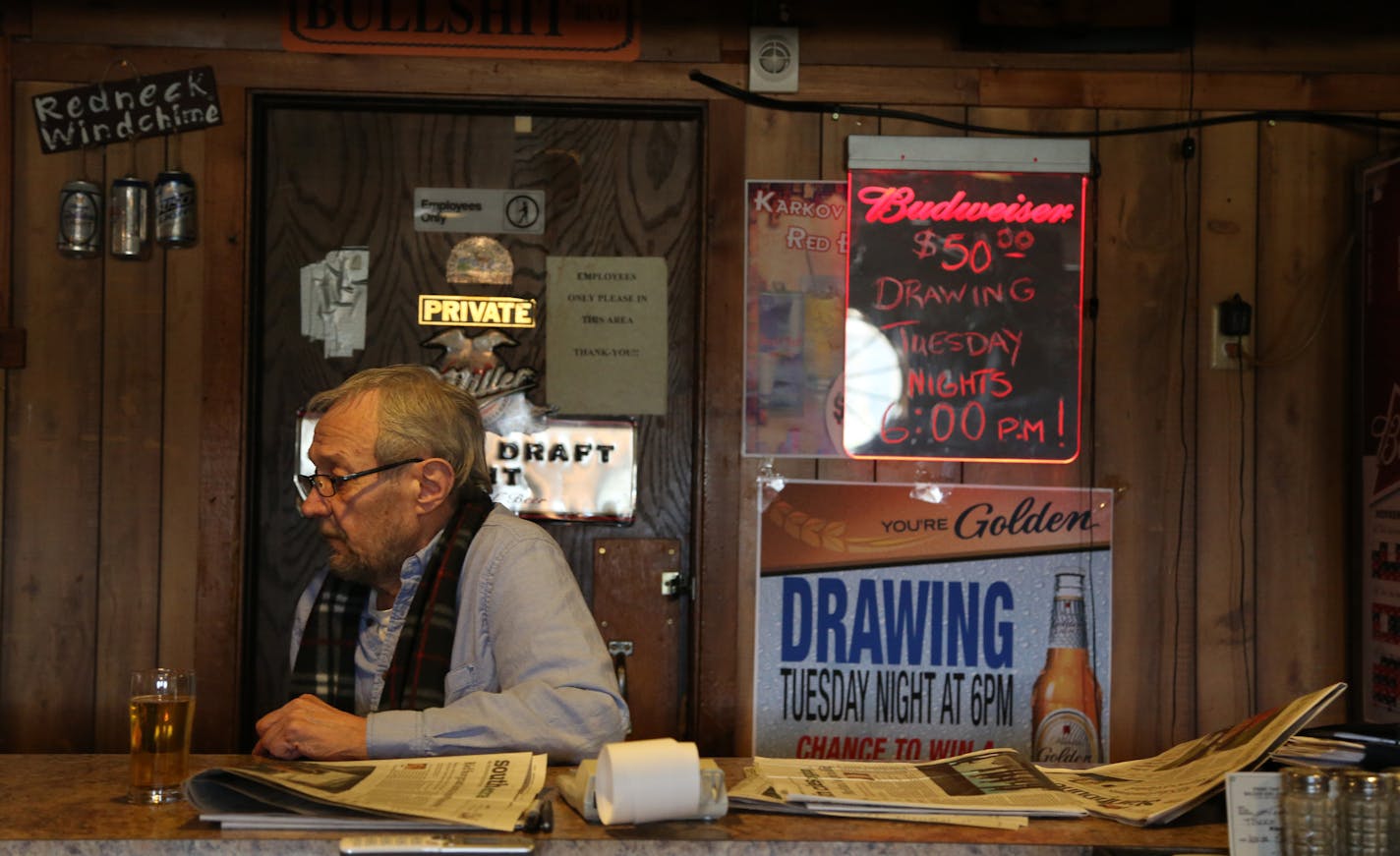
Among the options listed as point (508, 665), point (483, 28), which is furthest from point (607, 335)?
point (508, 665)

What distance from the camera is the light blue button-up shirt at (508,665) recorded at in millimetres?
1800

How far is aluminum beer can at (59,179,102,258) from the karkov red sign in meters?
0.62

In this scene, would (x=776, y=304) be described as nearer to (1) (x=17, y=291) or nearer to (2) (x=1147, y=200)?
(2) (x=1147, y=200)

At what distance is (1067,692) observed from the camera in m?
3.36

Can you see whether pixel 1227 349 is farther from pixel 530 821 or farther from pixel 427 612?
pixel 530 821

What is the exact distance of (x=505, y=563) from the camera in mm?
2070

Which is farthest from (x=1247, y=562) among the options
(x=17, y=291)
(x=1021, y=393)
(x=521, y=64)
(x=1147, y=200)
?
(x=17, y=291)

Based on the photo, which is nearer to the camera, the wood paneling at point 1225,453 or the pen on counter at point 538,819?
the pen on counter at point 538,819

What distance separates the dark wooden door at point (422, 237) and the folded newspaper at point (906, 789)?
5.50ft

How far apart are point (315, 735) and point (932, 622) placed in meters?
1.93

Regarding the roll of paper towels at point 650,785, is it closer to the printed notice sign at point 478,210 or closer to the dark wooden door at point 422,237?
the dark wooden door at point 422,237

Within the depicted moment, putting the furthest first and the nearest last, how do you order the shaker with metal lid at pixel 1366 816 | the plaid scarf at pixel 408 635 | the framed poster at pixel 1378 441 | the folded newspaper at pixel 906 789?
the framed poster at pixel 1378 441 → the plaid scarf at pixel 408 635 → the folded newspaper at pixel 906 789 → the shaker with metal lid at pixel 1366 816

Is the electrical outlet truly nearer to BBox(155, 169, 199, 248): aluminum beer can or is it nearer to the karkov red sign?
the karkov red sign

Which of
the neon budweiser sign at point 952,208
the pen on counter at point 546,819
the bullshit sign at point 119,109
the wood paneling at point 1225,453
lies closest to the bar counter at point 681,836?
the pen on counter at point 546,819
